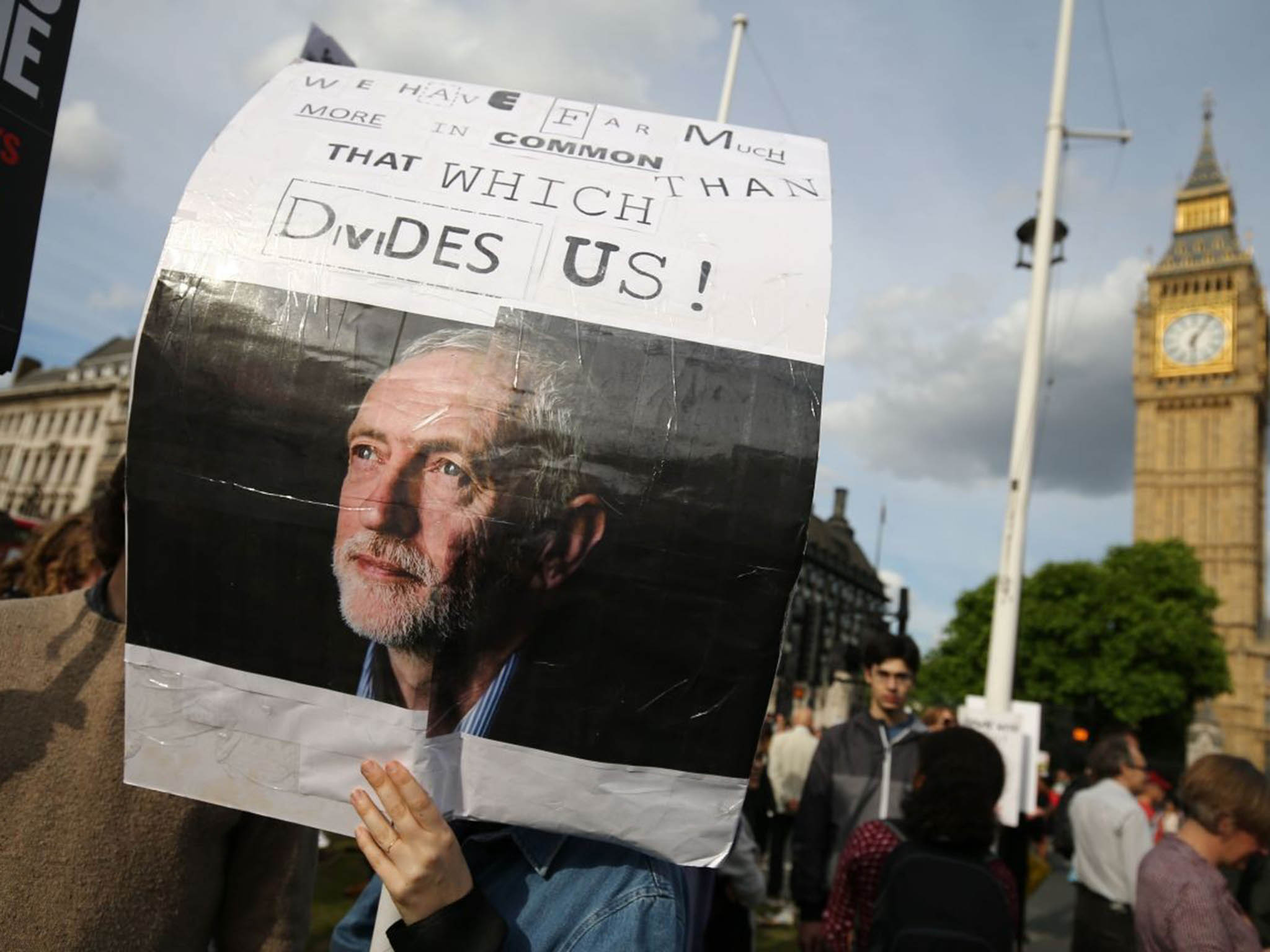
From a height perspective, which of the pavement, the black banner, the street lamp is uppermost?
the street lamp

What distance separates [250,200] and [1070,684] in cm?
4533

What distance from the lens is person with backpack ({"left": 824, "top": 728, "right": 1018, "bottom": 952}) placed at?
7.39 ft

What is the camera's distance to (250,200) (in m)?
1.20

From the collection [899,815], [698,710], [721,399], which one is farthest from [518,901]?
[899,815]

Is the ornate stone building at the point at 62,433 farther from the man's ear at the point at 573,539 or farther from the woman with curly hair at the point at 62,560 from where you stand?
the man's ear at the point at 573,539

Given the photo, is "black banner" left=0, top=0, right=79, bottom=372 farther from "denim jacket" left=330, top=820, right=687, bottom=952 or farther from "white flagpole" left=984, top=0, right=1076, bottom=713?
Answer: "white flagpole" left=984, top=0, right=1076, bottom=713

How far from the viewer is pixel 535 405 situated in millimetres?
1114

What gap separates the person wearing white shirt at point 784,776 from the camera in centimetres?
804

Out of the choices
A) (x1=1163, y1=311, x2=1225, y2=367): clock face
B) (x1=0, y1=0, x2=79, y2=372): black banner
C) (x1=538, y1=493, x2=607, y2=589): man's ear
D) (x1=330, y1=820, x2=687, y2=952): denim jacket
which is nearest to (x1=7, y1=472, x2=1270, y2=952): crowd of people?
(x1=330, y1=820, x2=687, y2=952): denim jacket

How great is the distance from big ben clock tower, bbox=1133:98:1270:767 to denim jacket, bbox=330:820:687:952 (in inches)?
3079

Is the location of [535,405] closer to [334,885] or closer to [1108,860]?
[1108,860]

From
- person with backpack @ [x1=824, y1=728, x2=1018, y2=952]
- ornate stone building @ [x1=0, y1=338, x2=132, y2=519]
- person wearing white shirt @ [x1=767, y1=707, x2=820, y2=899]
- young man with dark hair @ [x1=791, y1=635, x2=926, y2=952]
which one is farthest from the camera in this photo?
ornate stone building @ [x1=0, y1=338, x2=132, y2=519]

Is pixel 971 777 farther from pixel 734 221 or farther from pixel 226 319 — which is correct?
pixel 226 319

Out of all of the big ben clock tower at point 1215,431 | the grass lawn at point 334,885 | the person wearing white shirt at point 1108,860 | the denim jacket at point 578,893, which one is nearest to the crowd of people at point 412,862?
the denim jacket at point 578,893
